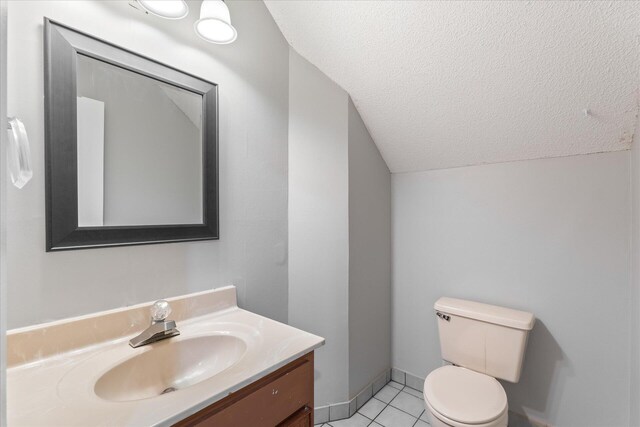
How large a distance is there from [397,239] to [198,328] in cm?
143

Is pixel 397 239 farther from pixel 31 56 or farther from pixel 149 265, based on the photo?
pixel 31 56

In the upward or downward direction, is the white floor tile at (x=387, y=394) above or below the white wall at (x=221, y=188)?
below

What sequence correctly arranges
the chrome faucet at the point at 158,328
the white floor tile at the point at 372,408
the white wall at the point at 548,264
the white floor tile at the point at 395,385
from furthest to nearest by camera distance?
the white floor tile at the point at 395,385 → the white floor tile at the point at 372,408 → the white wall at the point at 548,264 → the chrome faucet at the point at 158,328

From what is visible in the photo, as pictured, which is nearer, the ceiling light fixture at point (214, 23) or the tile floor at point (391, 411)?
the ceiling light fixture at point (214, 23)

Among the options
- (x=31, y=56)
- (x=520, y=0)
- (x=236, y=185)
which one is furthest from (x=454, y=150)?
(x=31, y=56)

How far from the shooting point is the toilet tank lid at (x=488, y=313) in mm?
1477

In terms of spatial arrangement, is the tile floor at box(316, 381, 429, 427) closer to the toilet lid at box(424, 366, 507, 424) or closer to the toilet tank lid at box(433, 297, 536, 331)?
the toilet lid at box(424, 366, 507, 424)

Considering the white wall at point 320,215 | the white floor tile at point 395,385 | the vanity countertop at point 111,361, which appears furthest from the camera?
the white floor tile at point 395,385

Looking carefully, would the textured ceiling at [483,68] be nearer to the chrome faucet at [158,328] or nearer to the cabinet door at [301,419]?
the chrome faucet at [158,328]

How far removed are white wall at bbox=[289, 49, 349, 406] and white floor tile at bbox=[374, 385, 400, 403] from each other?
1.38 feet

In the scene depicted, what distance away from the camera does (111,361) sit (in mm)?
864

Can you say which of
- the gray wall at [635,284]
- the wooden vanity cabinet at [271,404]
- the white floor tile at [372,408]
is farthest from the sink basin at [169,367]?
the gray wall at [635,284]

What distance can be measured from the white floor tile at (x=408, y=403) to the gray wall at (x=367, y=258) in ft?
0.62

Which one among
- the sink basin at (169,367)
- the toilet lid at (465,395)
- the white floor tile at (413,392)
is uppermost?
the sink basin at (169,367)
